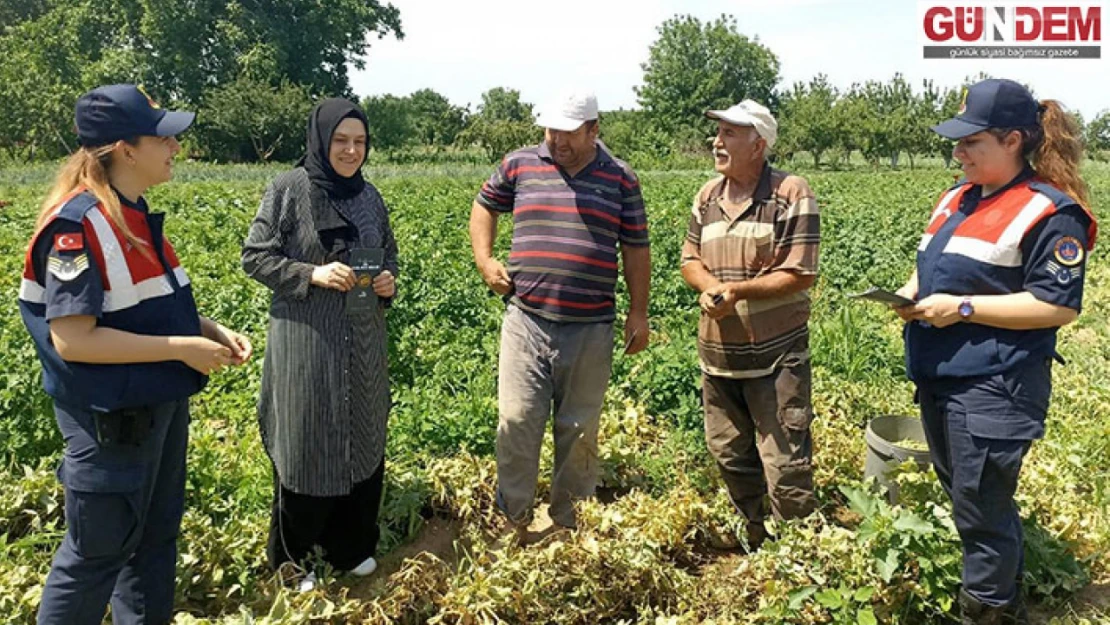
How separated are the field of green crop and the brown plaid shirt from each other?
28.9 inches

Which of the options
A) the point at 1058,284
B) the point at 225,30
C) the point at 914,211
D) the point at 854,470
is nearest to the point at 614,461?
the point at 854,470

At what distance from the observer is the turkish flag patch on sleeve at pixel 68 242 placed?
7.13 ft

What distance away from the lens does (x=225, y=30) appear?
1668 inches

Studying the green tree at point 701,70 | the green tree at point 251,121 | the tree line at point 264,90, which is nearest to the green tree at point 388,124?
the tree line at point 264,90

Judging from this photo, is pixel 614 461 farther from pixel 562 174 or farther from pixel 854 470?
pixel 562 174

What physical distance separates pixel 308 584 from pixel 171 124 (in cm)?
182

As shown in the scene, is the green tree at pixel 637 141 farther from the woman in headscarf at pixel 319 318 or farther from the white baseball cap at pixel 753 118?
the woman in headscarf at pixel 319 318

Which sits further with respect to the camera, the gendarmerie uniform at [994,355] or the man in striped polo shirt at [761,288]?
the man in striped polo shirt at [761,288]

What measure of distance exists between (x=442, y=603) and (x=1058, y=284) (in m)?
2.45

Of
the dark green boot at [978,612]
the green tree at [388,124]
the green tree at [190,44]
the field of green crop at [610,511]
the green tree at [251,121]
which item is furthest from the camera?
the green tree at [388,124]

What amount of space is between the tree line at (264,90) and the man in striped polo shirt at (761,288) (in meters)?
34.2

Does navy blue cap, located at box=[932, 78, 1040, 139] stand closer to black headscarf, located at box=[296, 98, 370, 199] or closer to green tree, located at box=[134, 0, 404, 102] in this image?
black headscarf, located at box=[296, 98, 370, 199]

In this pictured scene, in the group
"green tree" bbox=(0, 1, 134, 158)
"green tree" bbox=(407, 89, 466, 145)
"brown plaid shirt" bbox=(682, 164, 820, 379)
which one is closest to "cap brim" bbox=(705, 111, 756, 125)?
"brown plaid shirt" bbox=(682, 164, 820, 379)

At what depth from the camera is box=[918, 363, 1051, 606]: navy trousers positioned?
2.56 m
